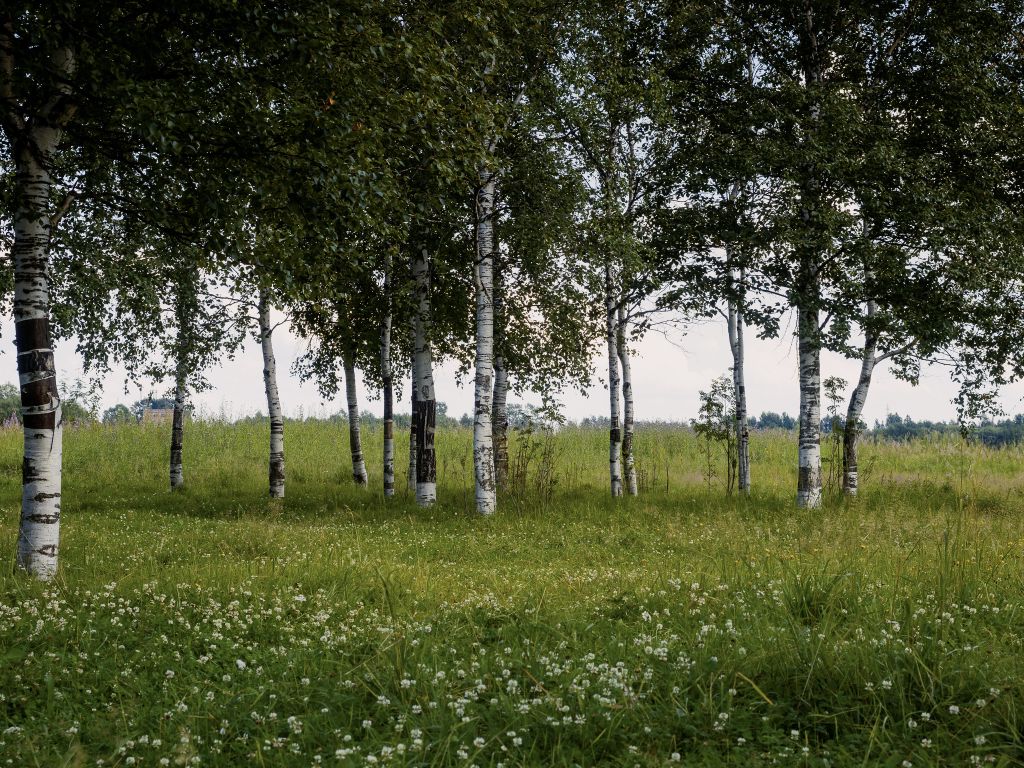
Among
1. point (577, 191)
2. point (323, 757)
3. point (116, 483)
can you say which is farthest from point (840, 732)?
point (116, 483)

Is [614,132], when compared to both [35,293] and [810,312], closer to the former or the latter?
[810,312]

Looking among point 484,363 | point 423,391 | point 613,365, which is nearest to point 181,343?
point 423,391

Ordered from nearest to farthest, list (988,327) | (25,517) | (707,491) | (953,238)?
1. (25,517)
2. (953,238)
3. (988,327)
4. (707,491)

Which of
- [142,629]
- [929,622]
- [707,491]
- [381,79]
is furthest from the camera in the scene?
[707,491]

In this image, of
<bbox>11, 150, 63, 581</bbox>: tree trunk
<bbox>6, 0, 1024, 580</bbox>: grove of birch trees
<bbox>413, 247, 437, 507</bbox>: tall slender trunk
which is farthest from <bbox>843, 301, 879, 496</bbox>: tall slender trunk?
<bbox>11, 150, 63, 581</bbox>: tree trunk

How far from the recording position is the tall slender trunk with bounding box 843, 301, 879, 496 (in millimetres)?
24141

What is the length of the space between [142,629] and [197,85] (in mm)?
8569

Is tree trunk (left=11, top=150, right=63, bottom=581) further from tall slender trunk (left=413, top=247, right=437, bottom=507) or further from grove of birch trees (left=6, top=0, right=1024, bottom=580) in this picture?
tall slender trunk (left=413, top=247, right=437, bottom=507)

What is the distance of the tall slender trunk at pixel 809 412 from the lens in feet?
71.0

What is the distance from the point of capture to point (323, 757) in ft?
17.2

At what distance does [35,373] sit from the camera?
11797 mm

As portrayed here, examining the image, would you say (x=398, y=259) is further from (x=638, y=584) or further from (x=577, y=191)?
(x=638, y=584)

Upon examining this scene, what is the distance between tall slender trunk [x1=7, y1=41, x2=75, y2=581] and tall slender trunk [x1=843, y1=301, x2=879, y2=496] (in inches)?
867

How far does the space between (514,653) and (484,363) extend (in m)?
14.3
